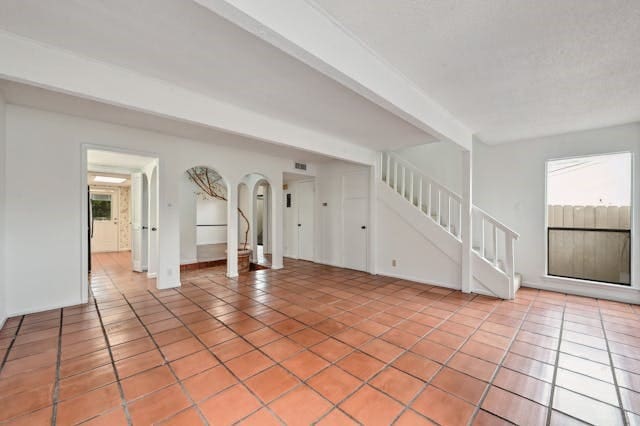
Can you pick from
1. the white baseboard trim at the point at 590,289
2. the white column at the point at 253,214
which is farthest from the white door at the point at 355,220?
the white baseboard trim at the point at 590,289

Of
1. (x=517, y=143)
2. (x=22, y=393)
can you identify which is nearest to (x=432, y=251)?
(x=517, y=143)

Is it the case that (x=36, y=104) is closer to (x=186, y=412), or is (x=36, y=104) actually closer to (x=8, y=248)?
(x=8, y=248)

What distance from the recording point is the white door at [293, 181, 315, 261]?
717 cm

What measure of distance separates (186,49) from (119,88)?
85 cm

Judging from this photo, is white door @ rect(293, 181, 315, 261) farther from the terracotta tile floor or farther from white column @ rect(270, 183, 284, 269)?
the terracotta tile floor

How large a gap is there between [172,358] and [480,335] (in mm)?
3033

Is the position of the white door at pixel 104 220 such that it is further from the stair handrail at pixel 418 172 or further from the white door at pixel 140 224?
the stair handrail at pixel 418 172

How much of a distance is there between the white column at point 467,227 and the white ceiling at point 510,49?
1.11 meters

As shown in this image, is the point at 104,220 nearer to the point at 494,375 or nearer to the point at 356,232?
the point at 356,232

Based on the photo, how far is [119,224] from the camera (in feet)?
29.1

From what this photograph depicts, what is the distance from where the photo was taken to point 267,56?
218cm

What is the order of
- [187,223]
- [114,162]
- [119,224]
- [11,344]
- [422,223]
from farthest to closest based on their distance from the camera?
[119,224]
[187,223]
[114,162]
[422,223]
[11,344]

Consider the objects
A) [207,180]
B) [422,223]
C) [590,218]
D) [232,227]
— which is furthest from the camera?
[207,180]

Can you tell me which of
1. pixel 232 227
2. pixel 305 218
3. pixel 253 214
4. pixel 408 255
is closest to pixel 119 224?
pixel 253 214
